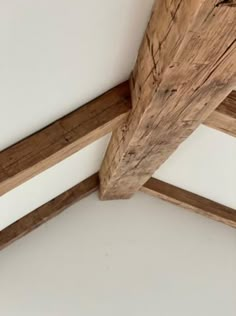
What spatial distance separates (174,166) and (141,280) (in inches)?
28.4

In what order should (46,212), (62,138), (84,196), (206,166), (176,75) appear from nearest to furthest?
(176,75)
(62,138)
(206,166)
(46,212)
(84,196)

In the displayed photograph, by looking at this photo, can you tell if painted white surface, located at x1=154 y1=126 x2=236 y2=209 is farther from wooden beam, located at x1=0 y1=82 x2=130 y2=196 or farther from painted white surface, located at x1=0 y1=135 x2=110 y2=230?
wooden beam, located at x1=0 y1=82 x2=130 y2=196

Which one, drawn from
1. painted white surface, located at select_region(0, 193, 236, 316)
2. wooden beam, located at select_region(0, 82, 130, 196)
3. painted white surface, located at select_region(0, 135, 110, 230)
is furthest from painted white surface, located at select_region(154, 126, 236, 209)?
wooden beam, located at select_region(0, 82, 130, 196)

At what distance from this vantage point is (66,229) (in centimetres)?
264

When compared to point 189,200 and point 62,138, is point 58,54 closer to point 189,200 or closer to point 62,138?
point 62,138

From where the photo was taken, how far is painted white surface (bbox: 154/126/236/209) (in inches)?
84.4

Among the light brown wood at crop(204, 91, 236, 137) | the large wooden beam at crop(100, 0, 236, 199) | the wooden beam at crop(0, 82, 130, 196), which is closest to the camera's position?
the large wooden beam at crop(100, 0, 236, 199)

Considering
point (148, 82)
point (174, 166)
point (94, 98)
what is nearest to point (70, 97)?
point (94, 98)

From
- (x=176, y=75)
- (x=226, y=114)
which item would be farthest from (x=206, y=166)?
(x=176, y=75)

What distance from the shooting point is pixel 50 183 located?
2219 mm

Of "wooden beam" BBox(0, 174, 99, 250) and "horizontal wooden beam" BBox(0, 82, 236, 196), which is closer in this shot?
"horizontal wooden beam" BBox(0, 82, 236, 196)

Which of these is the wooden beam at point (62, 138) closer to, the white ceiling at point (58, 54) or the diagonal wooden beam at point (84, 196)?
the white ceiling at point (58, 54)

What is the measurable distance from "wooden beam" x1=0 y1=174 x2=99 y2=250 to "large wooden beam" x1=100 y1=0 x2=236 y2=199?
29.5 inches

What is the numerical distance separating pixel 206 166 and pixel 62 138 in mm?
1049
